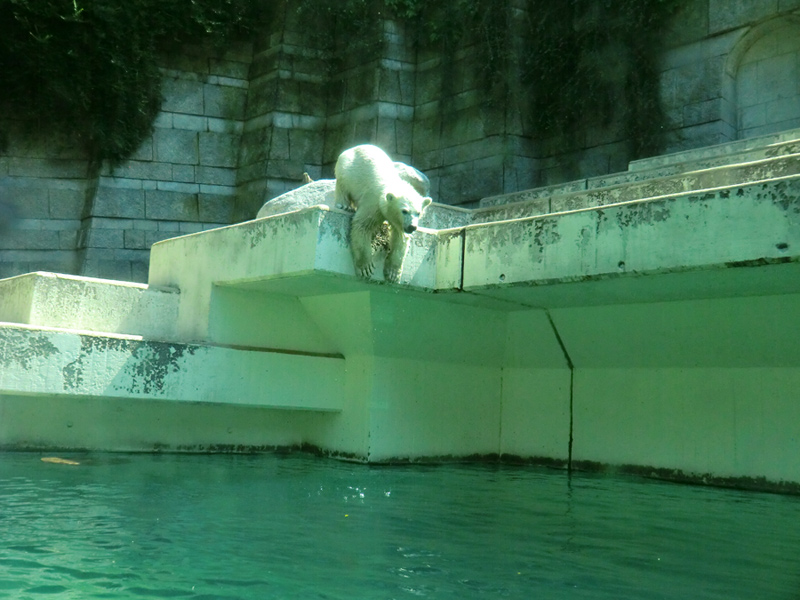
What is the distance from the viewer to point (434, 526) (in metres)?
3.78

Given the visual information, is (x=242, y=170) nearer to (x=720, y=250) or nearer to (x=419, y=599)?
(x=720, y=250)

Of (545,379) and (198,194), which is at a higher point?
(198,194)

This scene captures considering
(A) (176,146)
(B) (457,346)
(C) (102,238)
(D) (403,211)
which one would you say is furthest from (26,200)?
(D) (403,211)

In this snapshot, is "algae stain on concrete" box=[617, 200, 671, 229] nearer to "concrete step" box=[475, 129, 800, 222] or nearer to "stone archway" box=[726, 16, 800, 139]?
"concrete step" box=[475, 129, 800, 222]

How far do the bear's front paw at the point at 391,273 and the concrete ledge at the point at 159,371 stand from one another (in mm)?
1307

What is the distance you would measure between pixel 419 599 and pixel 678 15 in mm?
9870

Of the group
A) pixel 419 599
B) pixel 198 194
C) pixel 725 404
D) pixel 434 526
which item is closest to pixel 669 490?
pixel 725 404

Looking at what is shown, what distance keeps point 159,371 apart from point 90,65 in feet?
27.4

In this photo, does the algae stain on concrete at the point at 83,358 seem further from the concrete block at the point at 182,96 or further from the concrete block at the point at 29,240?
the concrete block at the point at 182,96

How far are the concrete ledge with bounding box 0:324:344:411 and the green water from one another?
55 cm

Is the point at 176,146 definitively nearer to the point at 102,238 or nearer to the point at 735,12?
the point at 102,238

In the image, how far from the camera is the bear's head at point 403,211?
208 inches

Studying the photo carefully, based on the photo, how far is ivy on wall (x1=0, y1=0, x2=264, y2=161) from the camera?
39.8 feet

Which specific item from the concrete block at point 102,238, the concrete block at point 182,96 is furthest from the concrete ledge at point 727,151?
the concrete block at point 182,96
